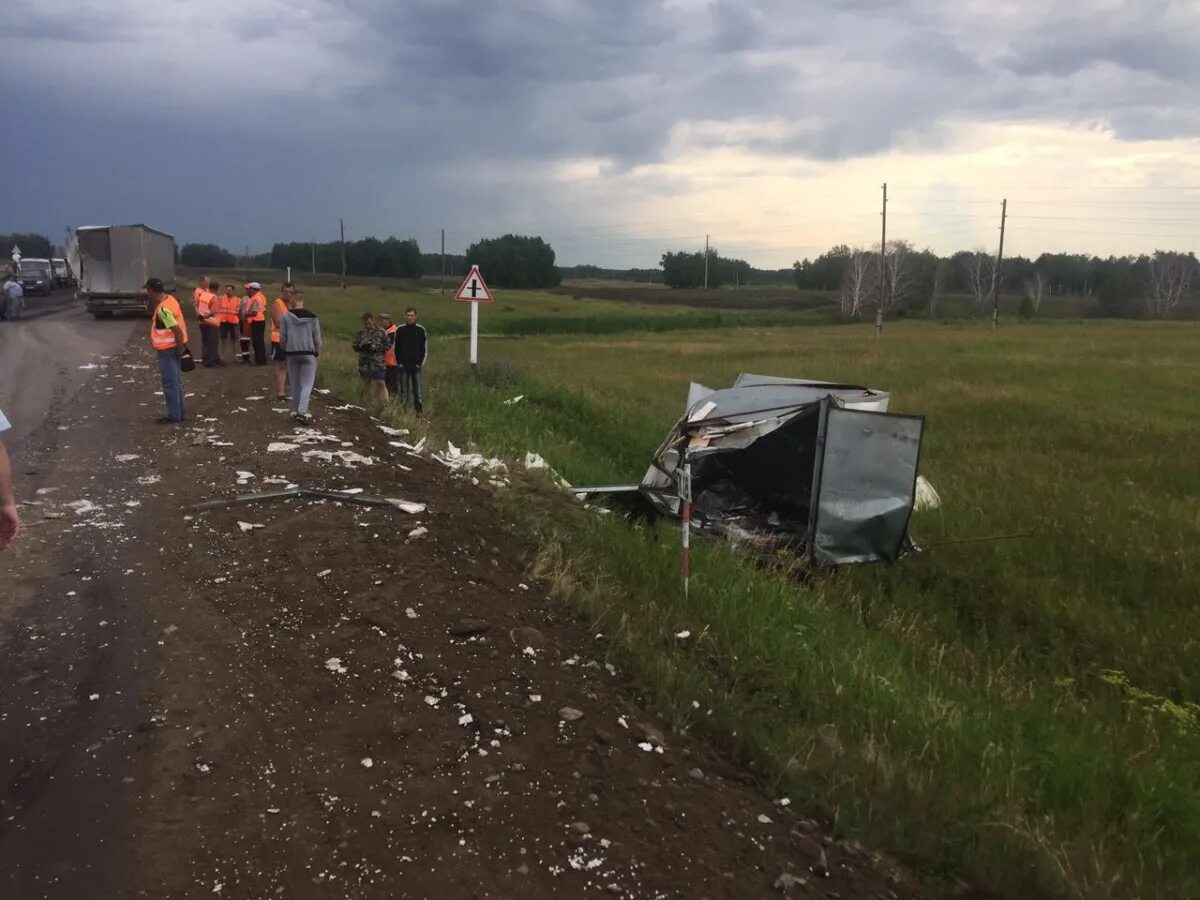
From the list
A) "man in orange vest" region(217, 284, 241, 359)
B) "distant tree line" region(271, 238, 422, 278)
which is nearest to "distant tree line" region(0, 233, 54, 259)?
"distant tree line" region(271, 238, 422, 278)

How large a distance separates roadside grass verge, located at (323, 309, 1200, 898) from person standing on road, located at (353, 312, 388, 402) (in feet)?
3.07

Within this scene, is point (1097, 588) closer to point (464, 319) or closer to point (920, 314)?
point (464, 319)

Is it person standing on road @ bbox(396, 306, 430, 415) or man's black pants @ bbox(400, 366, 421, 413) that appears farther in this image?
man's black pants @ bbox(400, 366, 421, 413)

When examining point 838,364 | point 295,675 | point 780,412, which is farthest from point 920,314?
point 295,675

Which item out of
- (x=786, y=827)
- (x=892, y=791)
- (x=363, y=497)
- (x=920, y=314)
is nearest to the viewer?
(x=786, y=827)

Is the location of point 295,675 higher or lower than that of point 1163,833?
higher

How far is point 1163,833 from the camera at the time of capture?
450 centimetres

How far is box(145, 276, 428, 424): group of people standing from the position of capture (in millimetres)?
10898

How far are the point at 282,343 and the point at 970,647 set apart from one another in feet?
26.3

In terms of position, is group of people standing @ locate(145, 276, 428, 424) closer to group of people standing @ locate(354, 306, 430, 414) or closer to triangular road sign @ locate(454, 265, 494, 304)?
group of people standing @ locate(354, 306, 430, 414)

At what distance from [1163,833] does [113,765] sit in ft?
15.3

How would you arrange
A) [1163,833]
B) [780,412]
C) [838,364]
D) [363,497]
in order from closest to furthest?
[1163,833]
[363,497]
[780,412]
[838,364]

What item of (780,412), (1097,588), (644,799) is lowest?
(1097,588)

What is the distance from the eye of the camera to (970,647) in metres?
7.90
